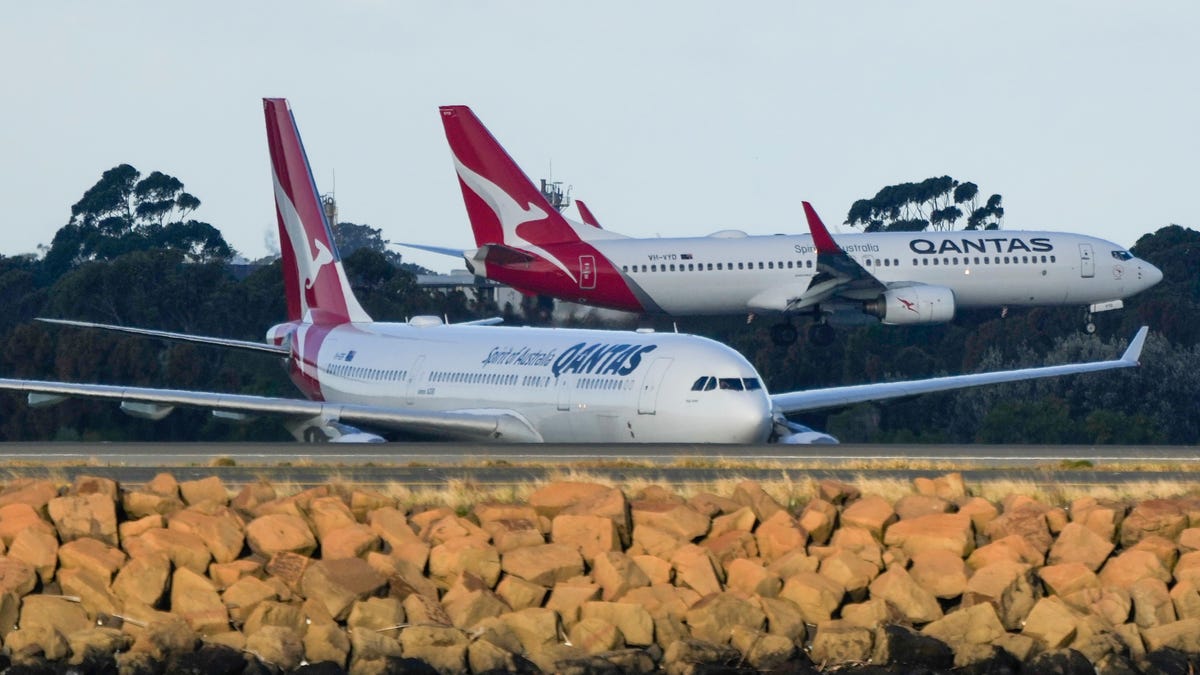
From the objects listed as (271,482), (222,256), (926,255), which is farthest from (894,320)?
(222,256)

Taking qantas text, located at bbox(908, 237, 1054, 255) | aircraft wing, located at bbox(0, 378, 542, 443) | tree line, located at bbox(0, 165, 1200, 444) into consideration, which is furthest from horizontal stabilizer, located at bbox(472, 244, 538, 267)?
aircraft wing, located at bbox(0, 378, 542, 443)

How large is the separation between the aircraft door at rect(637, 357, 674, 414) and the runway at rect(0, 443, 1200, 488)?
2.04 meters

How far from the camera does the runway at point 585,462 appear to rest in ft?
87.8

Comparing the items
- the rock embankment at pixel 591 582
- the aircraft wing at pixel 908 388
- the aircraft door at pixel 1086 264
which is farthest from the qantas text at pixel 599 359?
the aircraft door at pixel 1086 264

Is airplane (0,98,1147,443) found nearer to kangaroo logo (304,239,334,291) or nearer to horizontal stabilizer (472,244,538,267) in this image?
kangaroo logo (304,239,334,291)

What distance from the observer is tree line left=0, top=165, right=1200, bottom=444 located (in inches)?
2719

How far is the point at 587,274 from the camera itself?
66438 millimetres

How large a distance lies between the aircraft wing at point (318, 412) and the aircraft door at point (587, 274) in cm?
2456

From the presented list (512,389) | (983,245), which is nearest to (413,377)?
(512,389)

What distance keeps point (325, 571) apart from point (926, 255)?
50619mm

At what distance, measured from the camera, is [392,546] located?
21.4m

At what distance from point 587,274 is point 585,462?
37441mm

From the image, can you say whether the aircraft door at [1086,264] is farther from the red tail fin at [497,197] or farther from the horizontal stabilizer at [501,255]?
the horizontal stabilizer at [501,255]

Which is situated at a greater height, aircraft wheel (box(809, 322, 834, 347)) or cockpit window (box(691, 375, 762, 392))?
aircraft wheel (box(809, 322, 834, 347))
